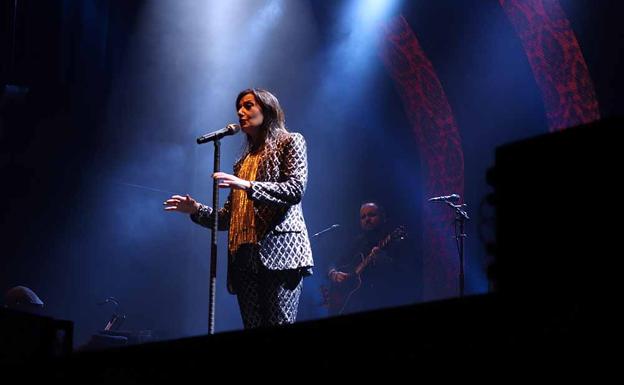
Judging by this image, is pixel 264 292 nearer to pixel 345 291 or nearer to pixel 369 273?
pixel 369 273

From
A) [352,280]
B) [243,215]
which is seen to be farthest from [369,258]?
[243,215]

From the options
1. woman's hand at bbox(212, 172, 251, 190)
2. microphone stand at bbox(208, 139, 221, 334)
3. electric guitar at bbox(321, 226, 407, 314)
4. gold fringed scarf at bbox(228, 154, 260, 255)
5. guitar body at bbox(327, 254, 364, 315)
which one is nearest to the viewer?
woman's hand at bbox(212, 172, 251, 190)

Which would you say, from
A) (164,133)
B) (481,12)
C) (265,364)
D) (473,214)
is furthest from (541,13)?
(265,364)

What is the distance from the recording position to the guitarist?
7801 mm

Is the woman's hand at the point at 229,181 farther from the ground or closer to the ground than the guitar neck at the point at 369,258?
closer to the ground

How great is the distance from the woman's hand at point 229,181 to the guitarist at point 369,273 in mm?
4713

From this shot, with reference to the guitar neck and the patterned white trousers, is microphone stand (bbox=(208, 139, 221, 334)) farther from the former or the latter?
the guitar neck

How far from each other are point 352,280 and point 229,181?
5.02 m

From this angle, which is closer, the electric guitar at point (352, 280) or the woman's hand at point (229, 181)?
the woman's hand at point (229, 181)

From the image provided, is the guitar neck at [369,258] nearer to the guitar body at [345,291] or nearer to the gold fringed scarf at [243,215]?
the guitar body at [345,291]

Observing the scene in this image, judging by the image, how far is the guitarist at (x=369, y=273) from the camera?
307 inches

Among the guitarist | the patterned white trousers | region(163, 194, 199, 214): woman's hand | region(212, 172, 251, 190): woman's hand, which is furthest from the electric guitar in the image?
region(212, 172, 251, 190): woman's hand

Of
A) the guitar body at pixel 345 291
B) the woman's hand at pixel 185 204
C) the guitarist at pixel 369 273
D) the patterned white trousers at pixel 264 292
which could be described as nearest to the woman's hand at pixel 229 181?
the patterned white trousers at pixel 264 292

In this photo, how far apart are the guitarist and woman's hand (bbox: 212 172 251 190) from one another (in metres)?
4.71
